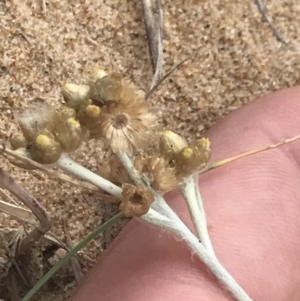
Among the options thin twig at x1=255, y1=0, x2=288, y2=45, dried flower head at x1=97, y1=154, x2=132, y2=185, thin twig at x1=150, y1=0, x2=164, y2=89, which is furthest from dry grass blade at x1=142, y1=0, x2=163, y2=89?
dried flower head at x1=97, y1=154, x2=132, y2=185

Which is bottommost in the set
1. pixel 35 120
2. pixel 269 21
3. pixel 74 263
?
pixel 74 263

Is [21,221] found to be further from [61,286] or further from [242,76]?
[242,76]

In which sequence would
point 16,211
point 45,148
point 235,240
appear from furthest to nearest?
point 16,211, point 235,240, point 45,148

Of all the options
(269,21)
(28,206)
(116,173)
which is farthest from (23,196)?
(269,21)

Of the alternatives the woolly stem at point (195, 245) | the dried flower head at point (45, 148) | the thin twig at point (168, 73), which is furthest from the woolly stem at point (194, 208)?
the thin twig at point (168, 73)

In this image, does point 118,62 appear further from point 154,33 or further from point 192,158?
point 192,158

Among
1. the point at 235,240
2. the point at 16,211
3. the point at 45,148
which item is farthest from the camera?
the point at 16,211

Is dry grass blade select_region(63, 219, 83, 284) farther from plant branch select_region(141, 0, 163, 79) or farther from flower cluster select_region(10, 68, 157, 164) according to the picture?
flower cluster select_region(10, 68, 157, 164)
